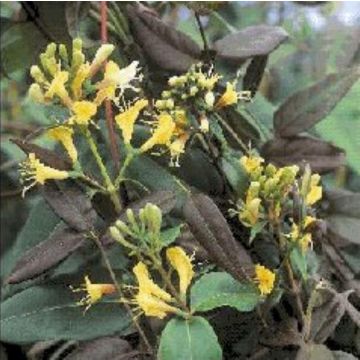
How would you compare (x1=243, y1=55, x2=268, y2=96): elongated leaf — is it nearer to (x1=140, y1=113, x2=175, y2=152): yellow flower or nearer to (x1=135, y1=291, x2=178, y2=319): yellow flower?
(x1=140, y1=113, x2=175, y2=152): yellow flower

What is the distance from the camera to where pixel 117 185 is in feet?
2.40

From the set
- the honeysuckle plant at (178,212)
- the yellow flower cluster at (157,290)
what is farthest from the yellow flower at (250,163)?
the yellow flower cluster at (157,290)

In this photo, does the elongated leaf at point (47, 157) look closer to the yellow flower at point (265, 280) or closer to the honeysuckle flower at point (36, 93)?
the honeysuckle flower at point (36, 93)

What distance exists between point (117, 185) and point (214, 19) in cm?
36

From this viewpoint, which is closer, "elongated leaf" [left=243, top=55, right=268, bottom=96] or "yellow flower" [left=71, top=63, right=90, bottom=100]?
"yellow flower" [left=71, top=63, right=90, bottom=100]

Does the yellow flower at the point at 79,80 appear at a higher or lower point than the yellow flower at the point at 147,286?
higher

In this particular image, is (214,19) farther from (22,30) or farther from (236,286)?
(236,286)

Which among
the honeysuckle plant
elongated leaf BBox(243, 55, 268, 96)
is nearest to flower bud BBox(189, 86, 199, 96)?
the honeysuckle plant

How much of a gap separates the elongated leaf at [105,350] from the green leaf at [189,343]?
0.31 feet

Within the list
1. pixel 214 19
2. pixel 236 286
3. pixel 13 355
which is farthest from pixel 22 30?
pixel 236 286

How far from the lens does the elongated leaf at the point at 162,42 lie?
0.88m

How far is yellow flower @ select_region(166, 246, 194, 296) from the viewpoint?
26.3 inches

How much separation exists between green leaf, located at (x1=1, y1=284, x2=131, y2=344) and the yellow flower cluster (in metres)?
0.12

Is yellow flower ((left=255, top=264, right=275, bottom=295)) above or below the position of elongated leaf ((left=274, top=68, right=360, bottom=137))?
below
